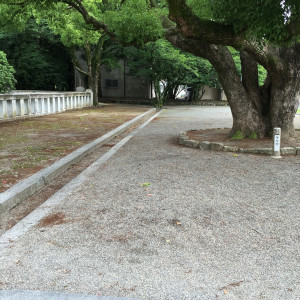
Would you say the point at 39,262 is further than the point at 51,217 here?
No

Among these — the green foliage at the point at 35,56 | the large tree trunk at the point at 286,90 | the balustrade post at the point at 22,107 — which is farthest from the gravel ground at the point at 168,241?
the green foliage at the point at 35,56

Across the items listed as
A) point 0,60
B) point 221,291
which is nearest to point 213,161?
point 221,291

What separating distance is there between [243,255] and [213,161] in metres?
3.95

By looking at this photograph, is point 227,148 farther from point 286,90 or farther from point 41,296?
point 41,296

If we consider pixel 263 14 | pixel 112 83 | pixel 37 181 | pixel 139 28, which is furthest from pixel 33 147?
pixel 112 83

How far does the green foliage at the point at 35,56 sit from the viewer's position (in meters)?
29.0

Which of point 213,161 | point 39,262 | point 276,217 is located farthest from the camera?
point 213,161

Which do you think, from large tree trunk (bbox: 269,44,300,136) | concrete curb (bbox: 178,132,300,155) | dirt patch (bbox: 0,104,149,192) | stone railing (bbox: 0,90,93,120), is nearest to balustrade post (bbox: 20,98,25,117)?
stone railing (bbox: 0,90,93,120)

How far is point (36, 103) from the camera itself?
17.2 m

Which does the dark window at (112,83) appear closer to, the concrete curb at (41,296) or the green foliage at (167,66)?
the green foliage at (167,66)

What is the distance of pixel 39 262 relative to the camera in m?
2.91

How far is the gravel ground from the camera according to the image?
257cm

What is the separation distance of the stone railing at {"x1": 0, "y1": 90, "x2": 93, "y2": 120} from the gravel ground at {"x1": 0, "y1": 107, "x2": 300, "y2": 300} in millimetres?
10413

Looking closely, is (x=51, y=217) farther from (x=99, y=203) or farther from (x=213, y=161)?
(x=213, y=161)
